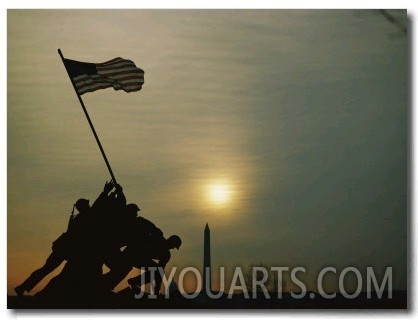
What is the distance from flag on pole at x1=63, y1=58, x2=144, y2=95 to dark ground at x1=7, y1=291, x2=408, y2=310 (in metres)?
1.29

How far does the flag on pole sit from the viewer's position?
20.4 feet

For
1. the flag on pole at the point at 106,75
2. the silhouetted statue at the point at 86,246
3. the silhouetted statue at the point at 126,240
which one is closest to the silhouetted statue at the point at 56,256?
the silhouetted statue at the point at 86,246

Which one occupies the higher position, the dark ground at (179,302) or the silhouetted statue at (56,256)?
the silhouetted statue at (56,256)

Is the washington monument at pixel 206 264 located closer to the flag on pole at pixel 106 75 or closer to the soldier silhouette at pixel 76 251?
the soldier silhouette at pixel 76 251

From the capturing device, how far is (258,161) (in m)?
6.29

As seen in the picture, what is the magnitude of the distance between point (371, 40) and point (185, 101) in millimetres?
1229

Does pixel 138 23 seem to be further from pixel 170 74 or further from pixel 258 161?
pixel 258 161

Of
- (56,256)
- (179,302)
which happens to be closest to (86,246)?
(56,256)

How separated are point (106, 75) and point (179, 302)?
148 cm

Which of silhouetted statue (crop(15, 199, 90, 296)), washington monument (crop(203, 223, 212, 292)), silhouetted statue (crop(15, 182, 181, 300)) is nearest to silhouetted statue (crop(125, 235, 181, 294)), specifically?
silhouetted statue (crop(15, 182, 181, 300))

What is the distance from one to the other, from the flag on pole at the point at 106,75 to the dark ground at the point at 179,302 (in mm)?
1293

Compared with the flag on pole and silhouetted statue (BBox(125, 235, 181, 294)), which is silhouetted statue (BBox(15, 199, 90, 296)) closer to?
silhouetted statue (BBox(125, 235, 181, 294))

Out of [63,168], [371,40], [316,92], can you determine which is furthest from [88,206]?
[371,40]

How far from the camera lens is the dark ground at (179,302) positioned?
6.22m
